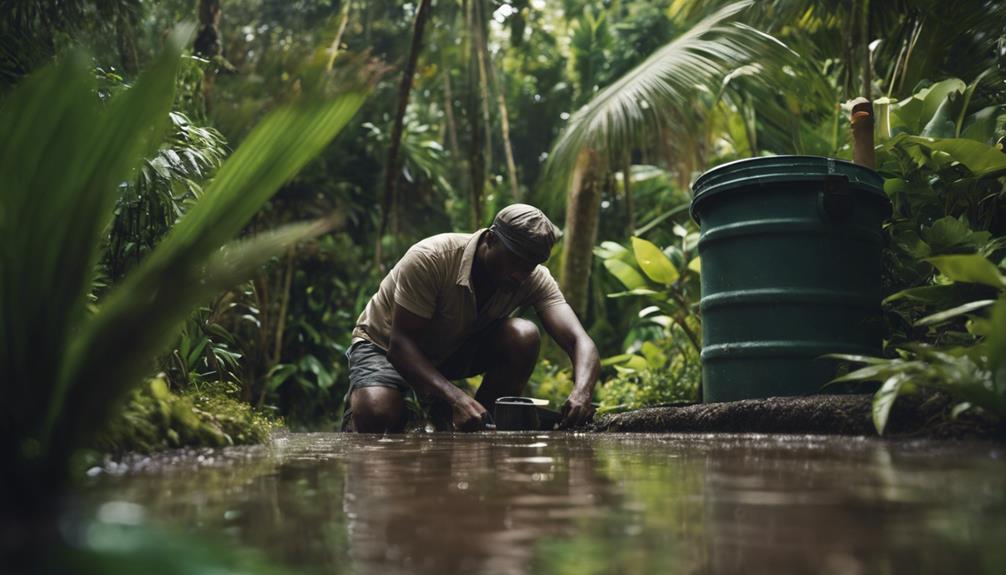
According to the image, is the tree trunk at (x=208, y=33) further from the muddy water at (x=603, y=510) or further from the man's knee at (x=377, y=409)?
the muddy water at (x=603, y=510)

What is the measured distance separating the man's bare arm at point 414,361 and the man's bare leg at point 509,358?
0.39m

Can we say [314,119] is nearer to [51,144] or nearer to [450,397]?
[51,144]

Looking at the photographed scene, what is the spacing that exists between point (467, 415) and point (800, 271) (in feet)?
4.45

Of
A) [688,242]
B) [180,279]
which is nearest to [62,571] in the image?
[180,279]

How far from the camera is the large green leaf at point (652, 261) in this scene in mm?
5043

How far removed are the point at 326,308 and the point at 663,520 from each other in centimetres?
823

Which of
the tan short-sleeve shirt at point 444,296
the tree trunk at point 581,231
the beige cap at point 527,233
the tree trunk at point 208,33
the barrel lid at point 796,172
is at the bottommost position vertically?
the tan short-sleeve shirt at point 444,296

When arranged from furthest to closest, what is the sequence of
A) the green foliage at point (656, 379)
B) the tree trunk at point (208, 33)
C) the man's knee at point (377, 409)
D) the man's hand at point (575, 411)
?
1. the tree trunk at point (208, 33)
2. the green foliage at point (656, 379)
3. the man's knee at point (377, 409)
4. the man's hand at point (575, 411)

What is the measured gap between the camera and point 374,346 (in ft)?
13.6

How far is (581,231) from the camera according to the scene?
687cm

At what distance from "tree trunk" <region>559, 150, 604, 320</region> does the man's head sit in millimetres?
3226

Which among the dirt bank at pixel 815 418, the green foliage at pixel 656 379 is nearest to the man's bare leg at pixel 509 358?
the dirt bank at pixel 815 418

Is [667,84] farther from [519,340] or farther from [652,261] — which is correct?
[519,340]

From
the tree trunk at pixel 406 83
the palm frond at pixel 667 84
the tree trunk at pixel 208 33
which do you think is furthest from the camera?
the tree trunk at pixel 406 83
